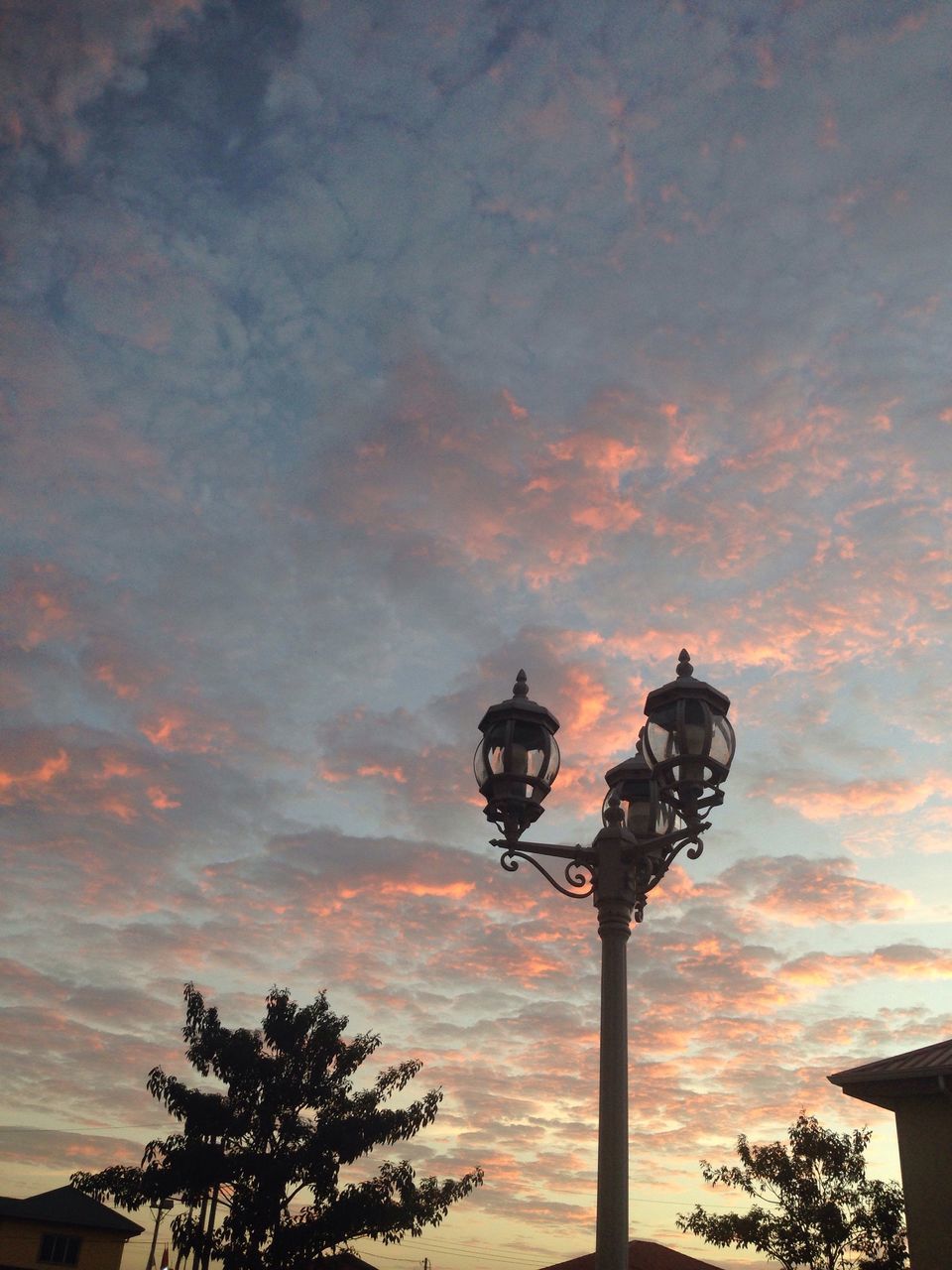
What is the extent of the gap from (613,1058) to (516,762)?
6.90 ft

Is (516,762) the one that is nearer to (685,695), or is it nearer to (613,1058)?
(685,695)

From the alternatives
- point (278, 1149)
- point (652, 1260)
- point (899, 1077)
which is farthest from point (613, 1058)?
point (652, 1260)

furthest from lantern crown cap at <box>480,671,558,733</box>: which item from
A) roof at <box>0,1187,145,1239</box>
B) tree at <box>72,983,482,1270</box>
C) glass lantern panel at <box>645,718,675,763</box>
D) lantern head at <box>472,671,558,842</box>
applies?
roof at <box>0,1187,145,1239</box>

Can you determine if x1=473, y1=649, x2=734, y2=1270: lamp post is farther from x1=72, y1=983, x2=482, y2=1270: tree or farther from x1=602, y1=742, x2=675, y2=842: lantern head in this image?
x1=72, y1=983, x2=482, y2=1270: tree

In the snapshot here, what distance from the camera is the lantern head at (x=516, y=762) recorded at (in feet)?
24.2

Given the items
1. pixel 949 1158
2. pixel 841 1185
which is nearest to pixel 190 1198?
pixel 841 1185

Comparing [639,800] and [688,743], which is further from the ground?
[639,800]

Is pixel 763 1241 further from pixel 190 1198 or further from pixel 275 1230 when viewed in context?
pixel 190 1198

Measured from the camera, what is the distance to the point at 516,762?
741 cm

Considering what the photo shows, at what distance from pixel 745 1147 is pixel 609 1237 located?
2268 centimetres

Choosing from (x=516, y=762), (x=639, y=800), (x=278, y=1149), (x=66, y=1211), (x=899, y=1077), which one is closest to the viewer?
(x=516, y=762)

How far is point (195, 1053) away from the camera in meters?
28.2

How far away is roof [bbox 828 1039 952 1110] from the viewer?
48.1 ft

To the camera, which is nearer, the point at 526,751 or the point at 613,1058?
the point at 613,1058
